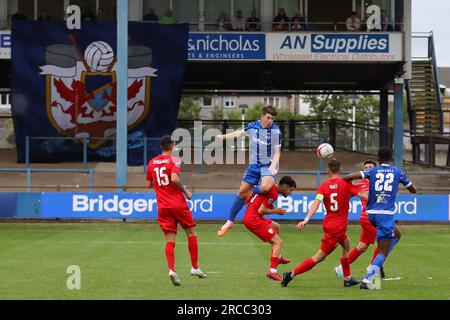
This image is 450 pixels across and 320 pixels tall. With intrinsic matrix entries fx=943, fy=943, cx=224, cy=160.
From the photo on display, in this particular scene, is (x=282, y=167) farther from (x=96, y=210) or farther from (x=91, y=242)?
(x=91, y=242)

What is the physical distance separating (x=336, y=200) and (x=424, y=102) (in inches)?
1306

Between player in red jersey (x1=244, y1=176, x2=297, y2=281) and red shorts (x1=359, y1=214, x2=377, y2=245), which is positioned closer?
player in red jersey (x1=244, y1=176, x2=297, y2=281)

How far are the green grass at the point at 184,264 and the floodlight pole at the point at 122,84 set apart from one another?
2.71 meters

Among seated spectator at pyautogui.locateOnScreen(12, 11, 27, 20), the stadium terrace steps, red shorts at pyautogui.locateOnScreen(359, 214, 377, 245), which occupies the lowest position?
red shorts at pyautogui.locateOnScreen(359, 214, 377, 245)

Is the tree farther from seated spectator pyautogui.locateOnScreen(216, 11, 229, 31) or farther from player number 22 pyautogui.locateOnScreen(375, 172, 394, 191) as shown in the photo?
player number 22 pyautogui.locateOnScreen(375, 172, 394, 191)

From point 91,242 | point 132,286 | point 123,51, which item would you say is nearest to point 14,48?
point 123,51

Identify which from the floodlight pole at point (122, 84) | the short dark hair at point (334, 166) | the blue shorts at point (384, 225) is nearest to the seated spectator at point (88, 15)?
the floodlight pole at point (122, 84)

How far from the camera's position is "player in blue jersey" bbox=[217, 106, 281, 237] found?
49.3ft

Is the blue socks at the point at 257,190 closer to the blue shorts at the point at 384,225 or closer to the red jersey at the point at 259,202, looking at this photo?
the red jersey at the point at 259,202

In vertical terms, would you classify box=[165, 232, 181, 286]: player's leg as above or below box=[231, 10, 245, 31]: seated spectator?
below

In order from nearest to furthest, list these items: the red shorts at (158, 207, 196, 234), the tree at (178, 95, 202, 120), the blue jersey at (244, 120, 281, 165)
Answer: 1. the red shorts at (158, 207, 196, 234)
2. the blue jersey at (244, 120, 281, 165)
3. the tree at (178, 95, 202, 120)

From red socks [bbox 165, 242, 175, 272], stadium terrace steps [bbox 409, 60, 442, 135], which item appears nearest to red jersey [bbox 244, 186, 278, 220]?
red socks [bbox 165, 242, 175, 272]

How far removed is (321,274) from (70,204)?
46.8 ft

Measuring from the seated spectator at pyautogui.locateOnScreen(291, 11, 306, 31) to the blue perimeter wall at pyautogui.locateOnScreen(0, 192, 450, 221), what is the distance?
12.8 m
